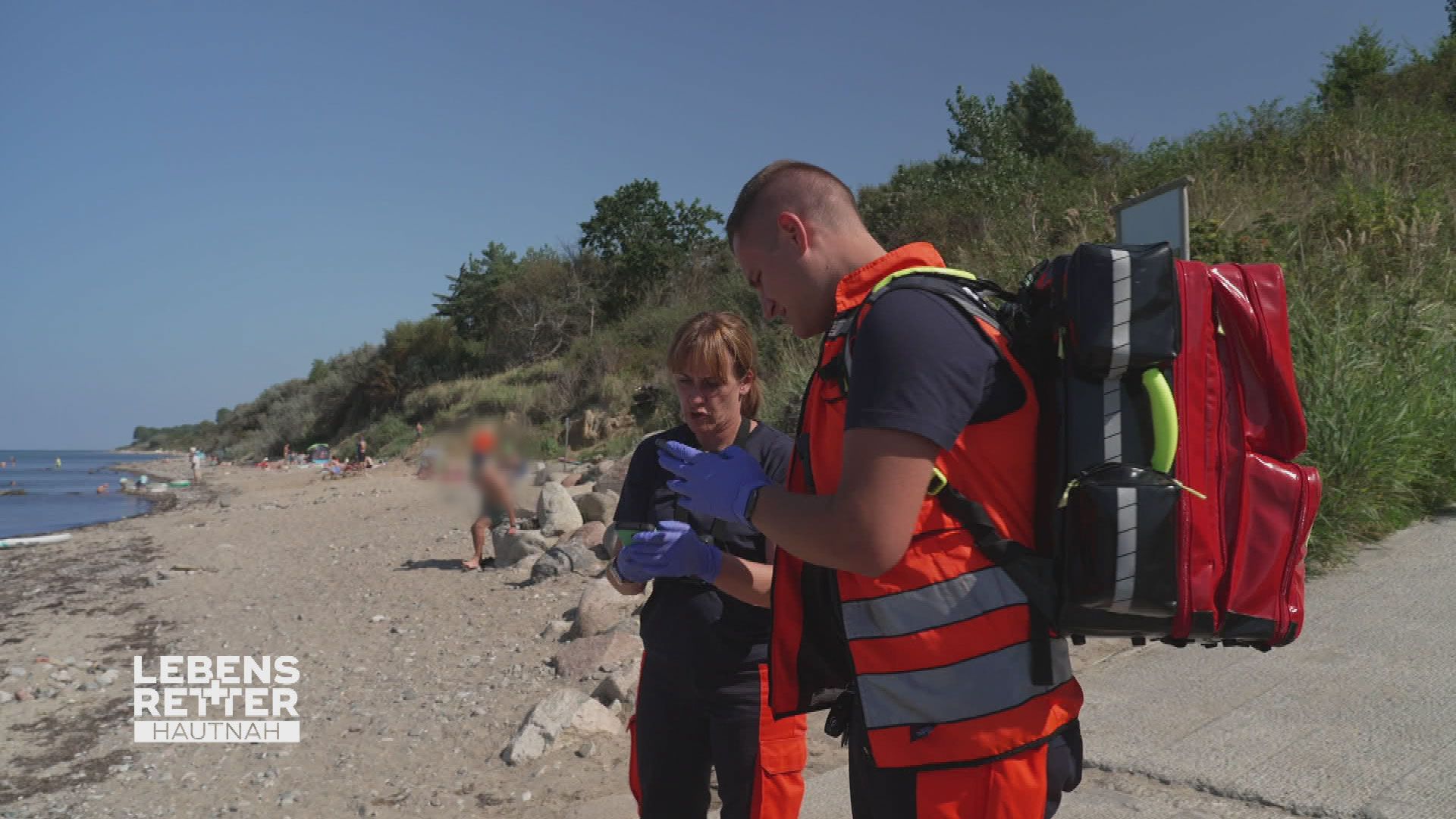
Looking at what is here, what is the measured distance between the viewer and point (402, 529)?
40.9 ft

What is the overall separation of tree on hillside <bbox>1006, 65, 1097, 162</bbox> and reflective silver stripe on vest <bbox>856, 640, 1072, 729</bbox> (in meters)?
26.9

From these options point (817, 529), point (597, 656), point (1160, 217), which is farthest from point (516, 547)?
point (817, 529)

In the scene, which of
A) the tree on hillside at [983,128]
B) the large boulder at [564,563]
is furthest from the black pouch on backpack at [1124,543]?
the tree on hillside at [983,128]

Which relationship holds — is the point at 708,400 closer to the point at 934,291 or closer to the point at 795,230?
the point at 795,230

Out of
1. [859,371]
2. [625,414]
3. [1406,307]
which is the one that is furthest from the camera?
[625,414]

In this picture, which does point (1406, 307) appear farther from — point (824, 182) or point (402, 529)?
point (402, 529)

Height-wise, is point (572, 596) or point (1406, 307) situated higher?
point (1406, 307)

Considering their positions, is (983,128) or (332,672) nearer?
(332,672)

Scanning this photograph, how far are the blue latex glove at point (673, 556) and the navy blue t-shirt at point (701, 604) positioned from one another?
14cm

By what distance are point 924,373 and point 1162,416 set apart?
0.37 meters

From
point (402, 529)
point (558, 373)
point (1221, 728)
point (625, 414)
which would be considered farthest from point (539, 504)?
point (1221, 728)

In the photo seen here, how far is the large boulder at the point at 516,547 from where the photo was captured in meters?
9.39

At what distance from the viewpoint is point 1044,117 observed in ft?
93.6

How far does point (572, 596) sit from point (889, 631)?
6701 mm
